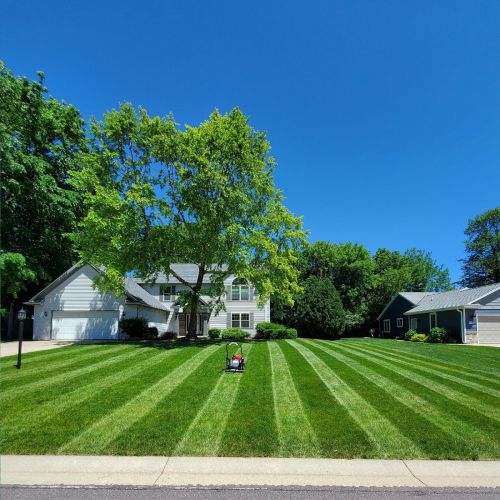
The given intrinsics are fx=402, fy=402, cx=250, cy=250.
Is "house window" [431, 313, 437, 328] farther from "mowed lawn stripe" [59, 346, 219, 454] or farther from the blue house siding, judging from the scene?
"mowed lawn stripe" [59, 346, 219, 454]

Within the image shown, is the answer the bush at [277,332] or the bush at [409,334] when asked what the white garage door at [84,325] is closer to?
the bush at [277,332]

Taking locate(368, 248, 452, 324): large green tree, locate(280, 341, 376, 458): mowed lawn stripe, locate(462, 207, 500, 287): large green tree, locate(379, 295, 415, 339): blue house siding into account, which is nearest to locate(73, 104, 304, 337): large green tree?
locate(280, 341, 376, 458): mowed lawn stripe

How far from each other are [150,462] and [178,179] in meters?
17.6

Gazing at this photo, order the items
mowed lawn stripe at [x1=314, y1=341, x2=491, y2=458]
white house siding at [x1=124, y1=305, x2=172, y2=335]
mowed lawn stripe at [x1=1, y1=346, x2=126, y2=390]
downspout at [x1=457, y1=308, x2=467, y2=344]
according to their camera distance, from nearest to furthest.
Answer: mowed lawn stripe at [x1=314, y1=341, x2=491, y2=458]
mowed lawn stripe at [x1=1, y1=346, x2=126, y2=390]
white house siding at [x1=124, y1=305, x2=172, y2=335]
downspout at [x1=457, y1=308, x2=467, y2=344]

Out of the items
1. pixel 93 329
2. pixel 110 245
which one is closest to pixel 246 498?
pixel 110 245

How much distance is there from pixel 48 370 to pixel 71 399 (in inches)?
176

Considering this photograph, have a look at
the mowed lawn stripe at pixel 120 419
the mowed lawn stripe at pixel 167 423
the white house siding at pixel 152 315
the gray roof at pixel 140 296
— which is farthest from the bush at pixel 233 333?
the mowed lawn stripe at pixel 167 423

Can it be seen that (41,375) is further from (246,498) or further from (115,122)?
(115,122)

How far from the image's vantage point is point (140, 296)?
29.6 metres

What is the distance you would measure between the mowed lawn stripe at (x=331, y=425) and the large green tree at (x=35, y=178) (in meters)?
18.0

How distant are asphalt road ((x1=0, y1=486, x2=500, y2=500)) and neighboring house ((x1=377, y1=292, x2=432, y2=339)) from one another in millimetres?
34155

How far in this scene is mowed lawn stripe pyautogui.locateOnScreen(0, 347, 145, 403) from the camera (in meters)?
9.05

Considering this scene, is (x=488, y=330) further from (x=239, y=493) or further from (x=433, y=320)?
(x=239, y=493)

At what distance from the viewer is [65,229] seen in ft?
91.0
